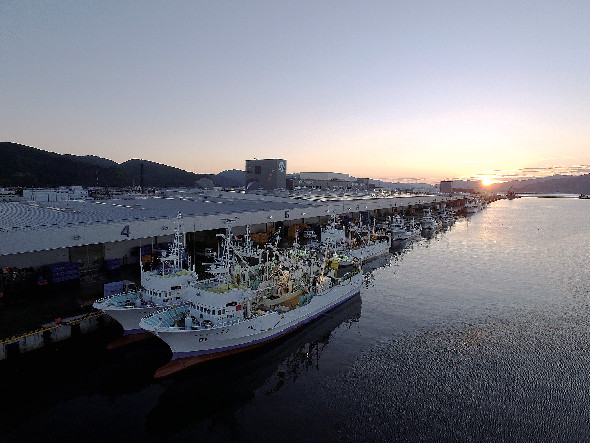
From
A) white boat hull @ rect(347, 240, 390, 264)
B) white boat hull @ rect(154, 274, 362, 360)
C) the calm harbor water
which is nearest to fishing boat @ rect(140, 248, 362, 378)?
white boat hull @ rect(154, 274, 362, 360)

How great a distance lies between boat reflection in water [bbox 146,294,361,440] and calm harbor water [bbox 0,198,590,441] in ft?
0.36

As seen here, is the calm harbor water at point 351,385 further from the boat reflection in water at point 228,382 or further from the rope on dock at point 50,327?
the rope on dock at point 50,327

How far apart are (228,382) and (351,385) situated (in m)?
10.2

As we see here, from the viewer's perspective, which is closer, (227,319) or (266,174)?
(227,319)

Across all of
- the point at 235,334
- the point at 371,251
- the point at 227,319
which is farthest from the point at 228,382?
the point at 371,251

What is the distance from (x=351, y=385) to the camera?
1123 inches

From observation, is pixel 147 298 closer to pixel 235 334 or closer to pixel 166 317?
pixel 166 317

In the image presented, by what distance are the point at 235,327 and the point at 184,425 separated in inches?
353

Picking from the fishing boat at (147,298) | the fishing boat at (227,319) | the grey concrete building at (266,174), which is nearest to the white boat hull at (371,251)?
the fishing boat at (227,319)

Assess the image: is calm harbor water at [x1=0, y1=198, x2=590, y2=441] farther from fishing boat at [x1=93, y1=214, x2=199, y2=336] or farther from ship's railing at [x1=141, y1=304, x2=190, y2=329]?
ship's railing at [x1=141, y1=304, x2=190, y2=329]

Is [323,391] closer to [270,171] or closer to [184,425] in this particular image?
[184,425]

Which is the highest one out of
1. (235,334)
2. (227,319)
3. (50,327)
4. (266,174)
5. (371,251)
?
(266,174)

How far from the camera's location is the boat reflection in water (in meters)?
24.6

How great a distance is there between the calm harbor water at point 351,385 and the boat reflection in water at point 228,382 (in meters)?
0.11
